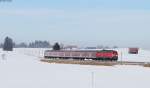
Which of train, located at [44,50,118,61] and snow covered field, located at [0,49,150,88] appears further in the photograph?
train, located at [44,50,118,61]

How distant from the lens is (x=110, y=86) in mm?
21438

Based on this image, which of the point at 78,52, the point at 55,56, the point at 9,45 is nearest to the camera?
the point at 78,52

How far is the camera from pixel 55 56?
7181 cm

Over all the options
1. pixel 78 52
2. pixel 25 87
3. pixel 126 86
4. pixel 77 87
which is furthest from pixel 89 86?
pixel 78 52

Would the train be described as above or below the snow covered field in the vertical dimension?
above

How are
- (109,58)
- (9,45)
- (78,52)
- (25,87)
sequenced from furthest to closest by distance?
1. (9,45)
2. (78,52)
3. (109,58)
4. (25,87)

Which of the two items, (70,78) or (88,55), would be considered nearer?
(70,78)

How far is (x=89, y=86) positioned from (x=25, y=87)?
347 centimetres

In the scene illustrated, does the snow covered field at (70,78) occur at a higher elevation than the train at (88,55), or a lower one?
lower

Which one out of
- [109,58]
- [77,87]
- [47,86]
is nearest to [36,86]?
[47,86]

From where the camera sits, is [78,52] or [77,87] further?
[78,52]

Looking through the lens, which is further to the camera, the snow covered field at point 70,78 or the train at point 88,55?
the train at point 88,55

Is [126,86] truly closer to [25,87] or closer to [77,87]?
[77,87]

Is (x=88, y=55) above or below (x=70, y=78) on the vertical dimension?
above
